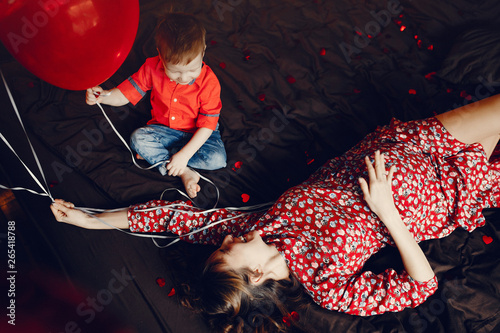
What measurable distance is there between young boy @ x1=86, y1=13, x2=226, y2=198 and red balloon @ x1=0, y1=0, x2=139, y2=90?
287 millimetres

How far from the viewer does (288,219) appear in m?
1.16

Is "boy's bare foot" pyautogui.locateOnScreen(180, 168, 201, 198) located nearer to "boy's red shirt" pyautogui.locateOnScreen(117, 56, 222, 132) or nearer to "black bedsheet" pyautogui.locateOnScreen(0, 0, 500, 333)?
"black bedsheet" pyautogui.locateOnScreen(0, 0, 500, 333)

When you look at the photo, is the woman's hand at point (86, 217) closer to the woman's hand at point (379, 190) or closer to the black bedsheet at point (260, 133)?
the black bedsheet at point (260, 133)

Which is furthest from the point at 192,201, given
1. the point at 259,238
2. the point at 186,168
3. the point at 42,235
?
the point at 42,235

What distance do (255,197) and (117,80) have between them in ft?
3.18

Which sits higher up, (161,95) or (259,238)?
(161,95)

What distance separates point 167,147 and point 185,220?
39 cm

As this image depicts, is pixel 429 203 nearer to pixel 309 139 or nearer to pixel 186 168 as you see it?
pixel 309 139

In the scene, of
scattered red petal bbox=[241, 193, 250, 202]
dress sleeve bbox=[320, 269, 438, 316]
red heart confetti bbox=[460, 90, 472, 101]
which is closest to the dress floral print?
dress sleeve bbox=[320, 269, 438, 316]

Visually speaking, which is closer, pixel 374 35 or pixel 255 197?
pixel 255 197

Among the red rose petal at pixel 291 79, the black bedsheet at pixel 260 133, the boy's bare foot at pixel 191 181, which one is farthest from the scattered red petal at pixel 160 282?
the red rose petal at pixel 291 79

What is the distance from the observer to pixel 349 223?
1131 millimetres

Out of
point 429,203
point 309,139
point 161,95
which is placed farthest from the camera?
point 309,139

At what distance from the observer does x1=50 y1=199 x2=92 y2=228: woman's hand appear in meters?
1.22
